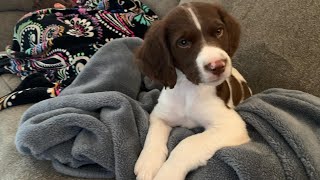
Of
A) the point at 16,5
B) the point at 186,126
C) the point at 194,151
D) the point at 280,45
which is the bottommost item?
the point at 16,5

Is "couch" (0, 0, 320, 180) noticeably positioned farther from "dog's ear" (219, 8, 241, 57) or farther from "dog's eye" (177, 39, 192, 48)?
"dog's eye" (177, 39, 192, 48)

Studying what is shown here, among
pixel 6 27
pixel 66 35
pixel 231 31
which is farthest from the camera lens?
pixel 6 27

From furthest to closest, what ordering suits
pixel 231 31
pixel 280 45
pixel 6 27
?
1. pixel 6 27
2. pixel 280 45
3. pixel 231 31

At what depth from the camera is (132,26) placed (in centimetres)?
238

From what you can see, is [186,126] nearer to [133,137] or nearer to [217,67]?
[133,137]

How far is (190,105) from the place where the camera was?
5.06 ft

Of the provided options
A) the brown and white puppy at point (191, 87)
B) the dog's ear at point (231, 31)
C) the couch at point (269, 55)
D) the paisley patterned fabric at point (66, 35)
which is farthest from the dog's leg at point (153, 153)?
the paisley patterned fabric at point (66, 35)

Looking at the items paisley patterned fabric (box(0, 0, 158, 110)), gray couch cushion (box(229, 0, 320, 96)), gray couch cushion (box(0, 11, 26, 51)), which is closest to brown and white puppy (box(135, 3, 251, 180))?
gray couch cushion (box(229, 0, 320, 96))

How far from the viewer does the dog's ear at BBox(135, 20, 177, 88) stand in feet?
4.69

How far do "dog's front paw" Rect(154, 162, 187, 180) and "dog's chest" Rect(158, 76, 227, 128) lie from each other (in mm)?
300

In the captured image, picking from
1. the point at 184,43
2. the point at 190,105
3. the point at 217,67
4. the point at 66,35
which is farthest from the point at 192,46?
the point at 66,35

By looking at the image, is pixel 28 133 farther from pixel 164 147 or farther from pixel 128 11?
pixel 128 11

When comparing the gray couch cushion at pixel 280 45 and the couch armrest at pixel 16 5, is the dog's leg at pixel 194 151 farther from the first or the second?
the couch armrest at pixel 16 5

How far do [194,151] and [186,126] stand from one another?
0.99 ft
